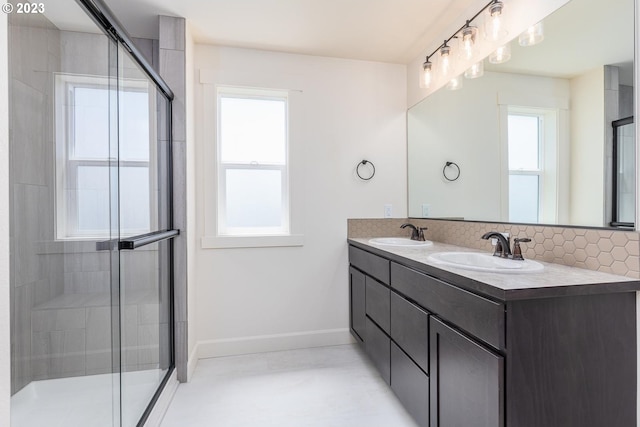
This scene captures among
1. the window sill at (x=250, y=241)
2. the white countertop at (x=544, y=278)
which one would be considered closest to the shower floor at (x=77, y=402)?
the window sill at (x=250, y=241)

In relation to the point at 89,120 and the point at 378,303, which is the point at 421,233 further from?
the point at 89,120

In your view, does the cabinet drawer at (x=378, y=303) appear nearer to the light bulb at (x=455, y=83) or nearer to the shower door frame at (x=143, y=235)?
the shower door frame at (x=143, y=235)

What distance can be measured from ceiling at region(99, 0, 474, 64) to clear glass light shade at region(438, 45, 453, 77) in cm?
19

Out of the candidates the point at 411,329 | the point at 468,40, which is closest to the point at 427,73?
the point at 468,40

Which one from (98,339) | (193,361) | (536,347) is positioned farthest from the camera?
(193,361)

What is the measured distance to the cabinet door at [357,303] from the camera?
2.28 m

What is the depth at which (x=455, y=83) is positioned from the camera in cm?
209

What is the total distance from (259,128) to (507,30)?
5.83 ft

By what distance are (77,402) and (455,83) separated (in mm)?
2793

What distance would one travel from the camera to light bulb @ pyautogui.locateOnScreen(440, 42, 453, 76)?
2.09 m

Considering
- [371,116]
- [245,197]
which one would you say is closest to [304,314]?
[245,197]

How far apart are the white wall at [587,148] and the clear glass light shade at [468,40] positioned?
72 cm

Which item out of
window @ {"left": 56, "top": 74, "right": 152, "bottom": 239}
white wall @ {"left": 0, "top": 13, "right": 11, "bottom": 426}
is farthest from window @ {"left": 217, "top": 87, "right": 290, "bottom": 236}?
white wall @ {"left": 0, "top": 13, "right": 11, "bottom": 426}

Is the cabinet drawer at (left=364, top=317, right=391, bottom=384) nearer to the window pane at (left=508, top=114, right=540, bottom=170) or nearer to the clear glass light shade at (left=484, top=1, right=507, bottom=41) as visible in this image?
the window pane at (left=508, top=114, right=540, bottom=170)
